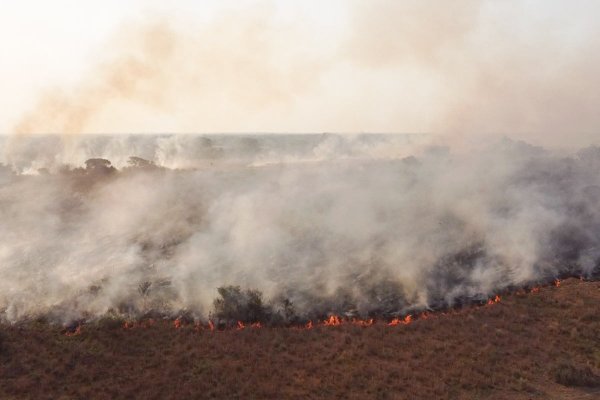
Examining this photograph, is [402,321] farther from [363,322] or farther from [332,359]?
[332,359]

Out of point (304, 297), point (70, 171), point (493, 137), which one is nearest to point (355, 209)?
point (304, 297)

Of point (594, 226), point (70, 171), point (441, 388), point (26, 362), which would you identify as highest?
point (70, 171)

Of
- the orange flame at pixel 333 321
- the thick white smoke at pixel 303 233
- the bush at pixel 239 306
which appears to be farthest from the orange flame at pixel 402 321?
the bush at pixel 239 306

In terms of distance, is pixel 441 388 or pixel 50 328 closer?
pixel 441 388

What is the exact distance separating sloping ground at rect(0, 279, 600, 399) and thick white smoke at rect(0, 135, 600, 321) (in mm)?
2229

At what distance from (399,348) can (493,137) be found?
38526 mm

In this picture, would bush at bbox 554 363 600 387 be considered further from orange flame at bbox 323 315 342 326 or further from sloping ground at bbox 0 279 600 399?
orange flame at bbox 323 315 342 326

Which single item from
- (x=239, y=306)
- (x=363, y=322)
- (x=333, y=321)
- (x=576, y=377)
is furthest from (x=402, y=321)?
(x=239, y=306)

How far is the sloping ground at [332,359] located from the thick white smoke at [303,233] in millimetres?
2229

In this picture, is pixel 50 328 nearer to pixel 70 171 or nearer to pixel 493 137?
pixel 70 171

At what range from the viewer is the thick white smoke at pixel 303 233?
24.3m

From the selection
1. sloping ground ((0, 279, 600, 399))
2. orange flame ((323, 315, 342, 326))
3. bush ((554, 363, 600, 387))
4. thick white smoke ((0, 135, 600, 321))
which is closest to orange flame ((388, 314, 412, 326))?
sloping ground ((0, 279, 600, 399))

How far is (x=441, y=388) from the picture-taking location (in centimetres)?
1620

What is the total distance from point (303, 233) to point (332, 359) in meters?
12.1
